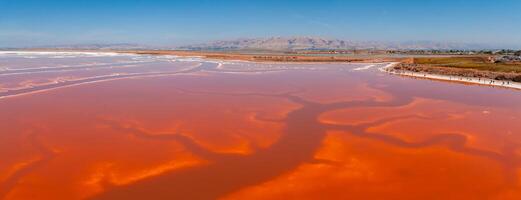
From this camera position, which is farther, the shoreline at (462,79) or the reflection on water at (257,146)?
the shoreline at (462,79)

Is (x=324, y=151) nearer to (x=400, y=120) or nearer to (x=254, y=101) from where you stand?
(x=400, y=120)

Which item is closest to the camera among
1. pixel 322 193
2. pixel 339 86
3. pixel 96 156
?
pixel 322 193

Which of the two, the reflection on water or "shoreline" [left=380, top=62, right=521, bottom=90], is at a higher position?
"shoreline" [left=380, top=62, right=521, bottom=90]

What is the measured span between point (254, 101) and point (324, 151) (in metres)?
8.75

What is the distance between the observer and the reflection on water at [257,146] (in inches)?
346

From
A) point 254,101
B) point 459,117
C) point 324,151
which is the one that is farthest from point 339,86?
point 324,151

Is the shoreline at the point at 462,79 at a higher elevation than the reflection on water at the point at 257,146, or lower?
higher

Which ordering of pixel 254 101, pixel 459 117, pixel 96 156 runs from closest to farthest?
pixel 96 156
pixel 459 117
pixel 254 101

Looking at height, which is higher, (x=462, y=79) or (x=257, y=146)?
(x=462, y=79)

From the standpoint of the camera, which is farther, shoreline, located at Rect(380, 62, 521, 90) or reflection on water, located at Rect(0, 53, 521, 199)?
shoreline, located at Rect(380, 62, 521, 90)

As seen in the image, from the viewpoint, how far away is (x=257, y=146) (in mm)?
11867

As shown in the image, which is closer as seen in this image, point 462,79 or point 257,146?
point 257,146

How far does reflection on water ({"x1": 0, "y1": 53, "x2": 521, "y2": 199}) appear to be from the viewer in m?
8.79

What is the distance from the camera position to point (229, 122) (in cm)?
1484
